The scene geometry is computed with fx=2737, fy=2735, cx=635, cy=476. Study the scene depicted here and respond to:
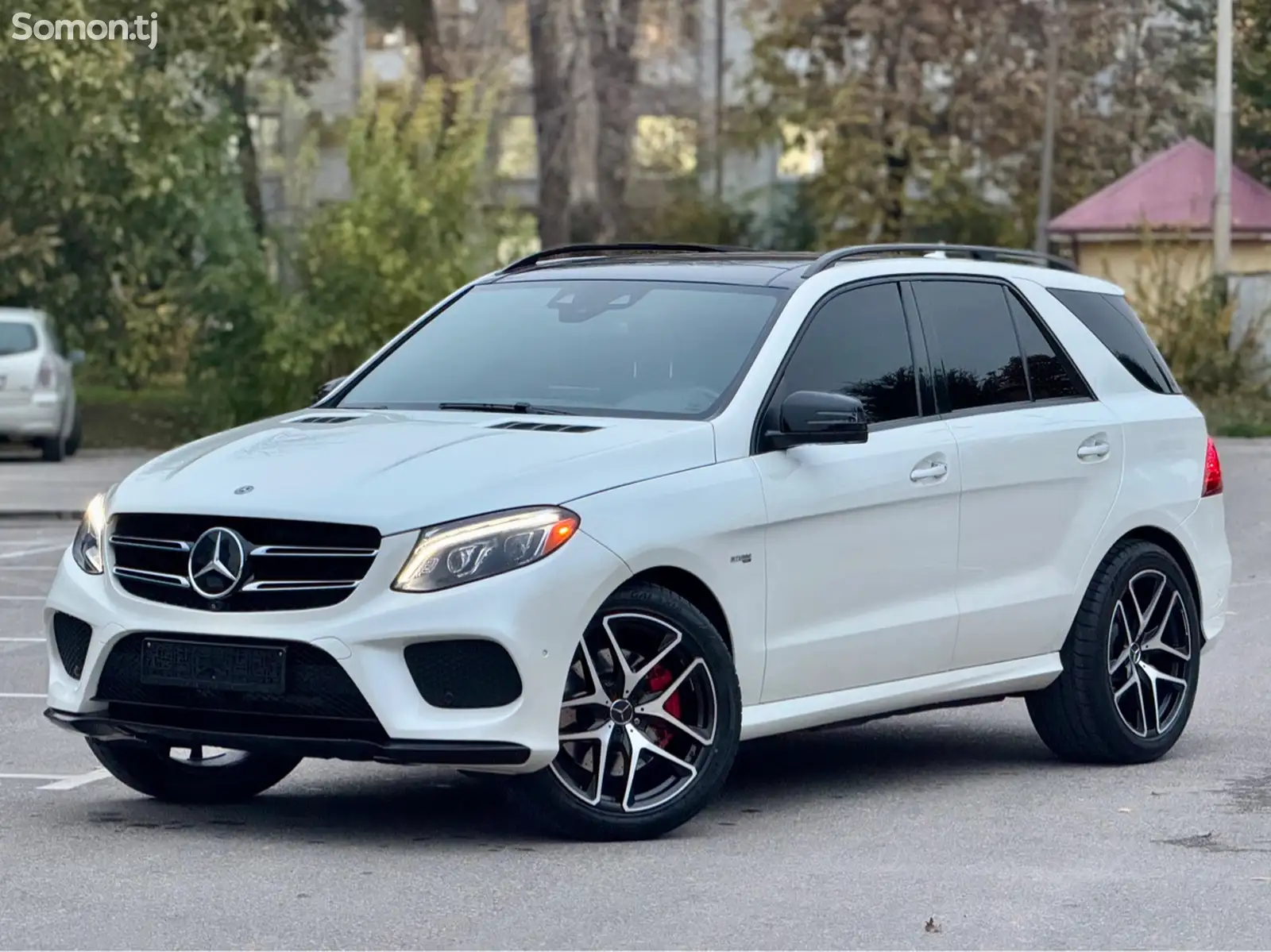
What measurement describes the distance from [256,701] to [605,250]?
2.58 m

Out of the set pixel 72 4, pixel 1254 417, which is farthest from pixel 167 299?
pixel 1254 417

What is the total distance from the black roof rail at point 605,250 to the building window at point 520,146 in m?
68.4

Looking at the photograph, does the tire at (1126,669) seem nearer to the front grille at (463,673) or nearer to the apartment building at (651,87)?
the front grille at (463,673)

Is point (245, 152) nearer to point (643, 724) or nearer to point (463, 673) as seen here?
point (643, 724)

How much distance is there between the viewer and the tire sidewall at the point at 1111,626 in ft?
29.0

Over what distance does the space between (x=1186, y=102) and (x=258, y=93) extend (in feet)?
68.0

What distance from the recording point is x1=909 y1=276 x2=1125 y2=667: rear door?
8438 millimetres

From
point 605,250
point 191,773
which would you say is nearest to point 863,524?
point 605,250

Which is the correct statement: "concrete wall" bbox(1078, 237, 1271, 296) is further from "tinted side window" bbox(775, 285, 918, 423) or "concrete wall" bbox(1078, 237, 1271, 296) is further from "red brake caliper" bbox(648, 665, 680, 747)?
"red brake caliper" bbox(648, 665, 680, 747)

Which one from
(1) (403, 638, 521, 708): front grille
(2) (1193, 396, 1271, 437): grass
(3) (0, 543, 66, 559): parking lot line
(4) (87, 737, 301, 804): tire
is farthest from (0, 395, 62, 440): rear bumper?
(1) (403, 638, 521, 708): front grille

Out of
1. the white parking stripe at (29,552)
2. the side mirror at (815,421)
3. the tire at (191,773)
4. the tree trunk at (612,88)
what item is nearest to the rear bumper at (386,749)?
the tire at (191,773)

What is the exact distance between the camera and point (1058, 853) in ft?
23.7

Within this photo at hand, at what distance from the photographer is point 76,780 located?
28.2 feet

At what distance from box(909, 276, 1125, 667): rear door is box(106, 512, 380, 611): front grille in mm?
2233
